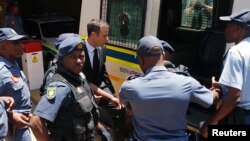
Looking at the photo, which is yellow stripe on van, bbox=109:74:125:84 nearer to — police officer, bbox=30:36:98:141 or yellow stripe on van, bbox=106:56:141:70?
yellow stripe on van, bbox=106:56:141:70

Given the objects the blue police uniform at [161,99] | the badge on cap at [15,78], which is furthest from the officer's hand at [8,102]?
the blue police uniform at [161,99]

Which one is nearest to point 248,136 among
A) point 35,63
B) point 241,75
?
point 241,75

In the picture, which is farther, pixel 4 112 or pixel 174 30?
pixel 174 30

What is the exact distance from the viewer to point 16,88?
109 inches

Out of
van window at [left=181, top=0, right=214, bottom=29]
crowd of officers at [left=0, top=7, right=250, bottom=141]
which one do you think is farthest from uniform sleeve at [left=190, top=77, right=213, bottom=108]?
van window at [left=181, top=0, right=214, bottom=29]

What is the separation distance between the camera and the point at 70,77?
7.53 ft

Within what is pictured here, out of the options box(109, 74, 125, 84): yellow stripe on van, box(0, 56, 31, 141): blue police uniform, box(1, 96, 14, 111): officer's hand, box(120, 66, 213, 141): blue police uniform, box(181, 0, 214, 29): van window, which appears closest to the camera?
box(120, 66, 213, 141): blue police uniform

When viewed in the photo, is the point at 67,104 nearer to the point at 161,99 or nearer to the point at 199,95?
the point at 161,99

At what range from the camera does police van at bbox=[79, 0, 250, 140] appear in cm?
364

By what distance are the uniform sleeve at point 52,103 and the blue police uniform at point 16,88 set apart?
0.70 metres

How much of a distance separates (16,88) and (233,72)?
5.53 feet

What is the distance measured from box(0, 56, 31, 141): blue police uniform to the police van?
4.24 ft

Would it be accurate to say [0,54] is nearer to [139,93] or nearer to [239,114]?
[139,93]

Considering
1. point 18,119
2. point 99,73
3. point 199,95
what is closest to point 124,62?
point 99,73
